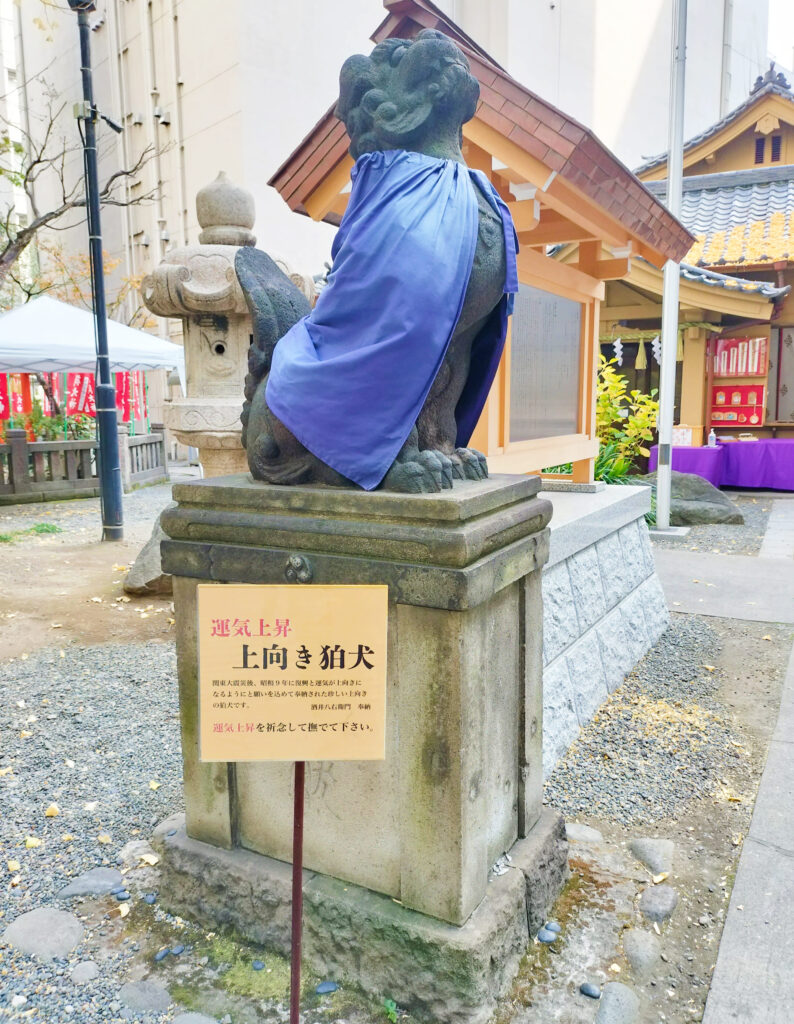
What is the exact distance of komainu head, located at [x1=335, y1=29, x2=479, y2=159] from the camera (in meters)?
2.04

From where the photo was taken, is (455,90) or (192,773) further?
(192,773)

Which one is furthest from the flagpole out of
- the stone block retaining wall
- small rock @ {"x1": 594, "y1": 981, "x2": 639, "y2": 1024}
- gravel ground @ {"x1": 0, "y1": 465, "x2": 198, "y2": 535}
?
small rock @ {"x1": 594, "y1": 981, "x2": 639, "y2": 1024}

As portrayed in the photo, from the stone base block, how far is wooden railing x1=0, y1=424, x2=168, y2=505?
1058 cm

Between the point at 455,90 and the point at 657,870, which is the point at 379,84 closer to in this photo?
the point at 455,90

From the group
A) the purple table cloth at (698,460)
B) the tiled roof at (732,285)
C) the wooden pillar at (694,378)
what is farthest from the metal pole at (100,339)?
the wooden pillar at (694,378)

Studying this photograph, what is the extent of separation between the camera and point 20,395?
13352 millimetres

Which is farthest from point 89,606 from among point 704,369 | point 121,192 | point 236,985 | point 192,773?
point 121,192

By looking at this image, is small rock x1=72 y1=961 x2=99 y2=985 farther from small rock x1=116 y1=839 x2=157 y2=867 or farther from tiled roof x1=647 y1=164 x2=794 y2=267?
tiled roof x1=647 y1=164 x2=794 y2=267

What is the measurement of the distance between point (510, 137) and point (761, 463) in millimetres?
9900

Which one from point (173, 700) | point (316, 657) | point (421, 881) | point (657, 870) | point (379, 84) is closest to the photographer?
point (316, 657)

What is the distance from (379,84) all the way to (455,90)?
0.22 meters

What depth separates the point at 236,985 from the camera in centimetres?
206

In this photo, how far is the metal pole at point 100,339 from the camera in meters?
7.93

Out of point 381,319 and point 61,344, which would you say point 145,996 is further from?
point 61,344
